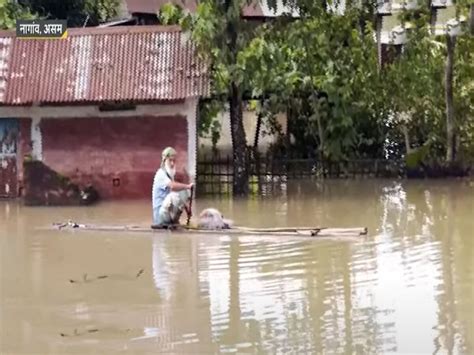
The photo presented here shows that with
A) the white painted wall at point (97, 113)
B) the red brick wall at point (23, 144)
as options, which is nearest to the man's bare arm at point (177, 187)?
the white painted wall at point (97, 113)

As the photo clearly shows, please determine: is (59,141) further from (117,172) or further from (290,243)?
(290,243)

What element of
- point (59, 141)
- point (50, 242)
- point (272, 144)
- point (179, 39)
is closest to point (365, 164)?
point (272, 144)

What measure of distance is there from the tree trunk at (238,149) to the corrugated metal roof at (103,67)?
0.97 m

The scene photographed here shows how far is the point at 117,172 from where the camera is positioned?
705 inches

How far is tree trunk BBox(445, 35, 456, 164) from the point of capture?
19250 mm

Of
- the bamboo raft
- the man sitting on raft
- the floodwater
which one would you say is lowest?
the floodwater

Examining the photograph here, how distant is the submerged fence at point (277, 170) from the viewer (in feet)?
62.0

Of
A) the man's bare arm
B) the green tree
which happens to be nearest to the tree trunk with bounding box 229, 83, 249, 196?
the green tree

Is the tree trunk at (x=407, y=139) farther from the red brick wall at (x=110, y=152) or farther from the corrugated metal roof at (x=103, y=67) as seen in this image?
the red brick wall at (x=110, y=152)

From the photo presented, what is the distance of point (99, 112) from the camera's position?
17984 mm

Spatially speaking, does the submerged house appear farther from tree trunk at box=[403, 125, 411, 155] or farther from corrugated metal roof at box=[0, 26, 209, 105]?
tree trunk at box=[403, 125, 411, 155]

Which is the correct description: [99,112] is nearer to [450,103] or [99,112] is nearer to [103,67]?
[103,67]

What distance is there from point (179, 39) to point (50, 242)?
605 centimetres

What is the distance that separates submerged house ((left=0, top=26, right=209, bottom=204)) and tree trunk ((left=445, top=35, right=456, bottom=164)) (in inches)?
212
